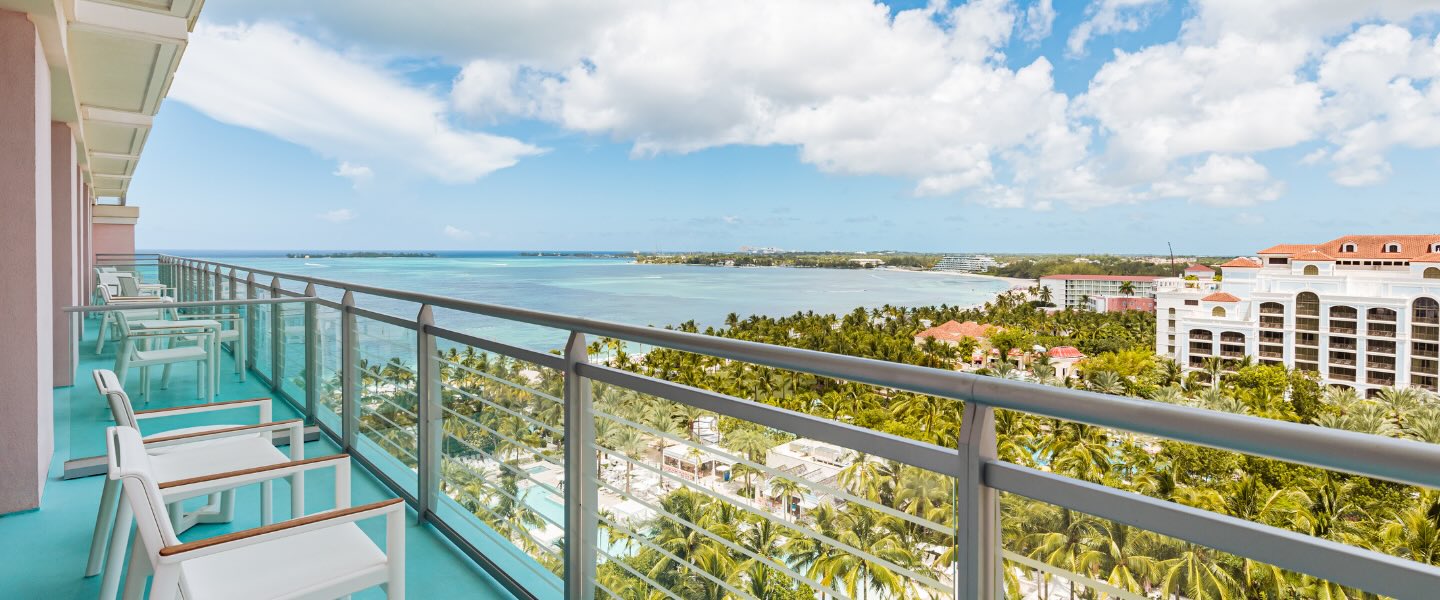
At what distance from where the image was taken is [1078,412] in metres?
0.92

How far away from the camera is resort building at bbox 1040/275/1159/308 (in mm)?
74562

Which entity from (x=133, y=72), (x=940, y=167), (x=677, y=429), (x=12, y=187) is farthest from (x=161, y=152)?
(x=940, y=167)

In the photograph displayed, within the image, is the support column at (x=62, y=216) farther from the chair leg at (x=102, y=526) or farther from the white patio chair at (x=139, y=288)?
the chair leg at (x=102, y=526)

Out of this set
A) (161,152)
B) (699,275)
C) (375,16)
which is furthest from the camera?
(699,275)

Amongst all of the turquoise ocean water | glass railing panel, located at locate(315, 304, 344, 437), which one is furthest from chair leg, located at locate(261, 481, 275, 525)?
the turquoise ocean water

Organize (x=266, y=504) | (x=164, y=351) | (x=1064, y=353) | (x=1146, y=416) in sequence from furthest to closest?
(x=1064, y=353) → (x=164, y=351) → (x=266, y=504) → (x=1146, y=416)

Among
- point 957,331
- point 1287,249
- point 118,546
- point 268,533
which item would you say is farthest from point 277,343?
point 1287,249

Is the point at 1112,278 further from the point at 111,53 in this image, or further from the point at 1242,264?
the point at 111,53

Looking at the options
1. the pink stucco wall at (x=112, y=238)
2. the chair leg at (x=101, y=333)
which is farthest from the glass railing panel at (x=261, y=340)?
the pink stucco wall at (x=112, y=238)

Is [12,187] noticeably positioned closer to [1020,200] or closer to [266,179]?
[266,179]

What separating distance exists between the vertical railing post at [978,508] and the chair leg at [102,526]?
2.65 metres

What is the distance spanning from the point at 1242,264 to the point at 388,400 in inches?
3259

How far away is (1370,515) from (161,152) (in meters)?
65.4

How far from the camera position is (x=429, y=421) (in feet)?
9.80
